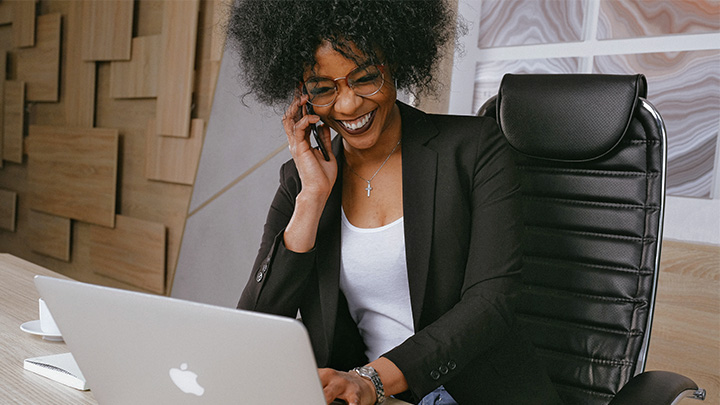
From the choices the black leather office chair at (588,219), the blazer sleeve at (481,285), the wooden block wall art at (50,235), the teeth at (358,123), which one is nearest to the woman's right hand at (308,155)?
the teeth at (358,123)

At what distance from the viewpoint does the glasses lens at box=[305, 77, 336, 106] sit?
1.24 meters

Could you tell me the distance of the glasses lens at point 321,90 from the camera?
1243 millimetres

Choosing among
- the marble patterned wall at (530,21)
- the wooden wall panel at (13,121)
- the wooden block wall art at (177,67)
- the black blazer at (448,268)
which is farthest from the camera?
the wooden wall panel at (13,121)

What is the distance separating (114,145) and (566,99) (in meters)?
2.74

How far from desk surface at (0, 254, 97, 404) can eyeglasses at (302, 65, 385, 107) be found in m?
0.64

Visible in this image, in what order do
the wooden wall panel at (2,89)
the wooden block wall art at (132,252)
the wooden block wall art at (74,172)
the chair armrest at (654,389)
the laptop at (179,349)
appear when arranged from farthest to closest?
the wooden wall panel at (2,89) < the wooden block wall art at (74,172) < the wooden block wall art at (132,252) < the chair armrest at (654,389) < the laptop at (179,349)

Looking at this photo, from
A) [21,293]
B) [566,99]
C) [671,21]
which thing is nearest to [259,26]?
[566,99]

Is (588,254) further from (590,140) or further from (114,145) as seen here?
(114,145)

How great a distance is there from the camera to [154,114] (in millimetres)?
3303

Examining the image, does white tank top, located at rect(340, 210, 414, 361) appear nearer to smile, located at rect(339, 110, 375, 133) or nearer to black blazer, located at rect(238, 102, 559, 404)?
black blazer, located at rect(238, 102, 559, 404)

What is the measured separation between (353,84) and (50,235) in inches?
132

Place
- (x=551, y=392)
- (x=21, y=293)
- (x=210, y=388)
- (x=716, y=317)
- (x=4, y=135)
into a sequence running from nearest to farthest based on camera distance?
1. (x=210, y=388)
2. (x=551, y=392)
3. (x=21, y=293)
4. (x=716, y=317)
5. (x=4, y=135)

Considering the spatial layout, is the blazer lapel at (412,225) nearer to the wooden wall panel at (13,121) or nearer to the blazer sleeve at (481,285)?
the blazer sleeve at (481,285)

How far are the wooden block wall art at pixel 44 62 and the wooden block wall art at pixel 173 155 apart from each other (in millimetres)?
1085
